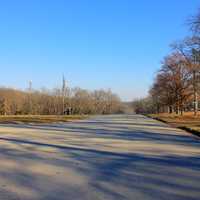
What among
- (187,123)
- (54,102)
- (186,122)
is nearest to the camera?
(187,123)

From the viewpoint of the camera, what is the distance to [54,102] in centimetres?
12988

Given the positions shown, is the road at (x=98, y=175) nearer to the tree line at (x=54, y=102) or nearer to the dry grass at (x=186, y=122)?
the dry grass at (x=186, y=122)

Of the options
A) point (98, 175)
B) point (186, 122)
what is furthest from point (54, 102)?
point (98, 175)

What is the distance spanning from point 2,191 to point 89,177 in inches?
84.0

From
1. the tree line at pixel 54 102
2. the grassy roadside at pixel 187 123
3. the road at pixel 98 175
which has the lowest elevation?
the road at pixel 98 175

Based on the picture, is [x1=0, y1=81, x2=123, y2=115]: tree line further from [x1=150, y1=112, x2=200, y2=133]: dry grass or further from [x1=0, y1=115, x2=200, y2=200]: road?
[x1=0, y1=115, x2=200, y2=200]: road

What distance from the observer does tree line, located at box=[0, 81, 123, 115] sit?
113 meters

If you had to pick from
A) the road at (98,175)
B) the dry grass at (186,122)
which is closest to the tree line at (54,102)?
the dry grass at (186,122)

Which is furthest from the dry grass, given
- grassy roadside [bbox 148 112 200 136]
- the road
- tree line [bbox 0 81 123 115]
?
tree line [bbox 0 81 123 115]

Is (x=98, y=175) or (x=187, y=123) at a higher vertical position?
(x=187, y=123)

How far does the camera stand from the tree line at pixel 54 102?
113331 mm

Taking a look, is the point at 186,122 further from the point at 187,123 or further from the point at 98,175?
the point at 98,175

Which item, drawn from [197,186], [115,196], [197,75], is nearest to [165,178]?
[197,186]

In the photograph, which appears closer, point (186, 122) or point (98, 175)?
point (98, 175)
